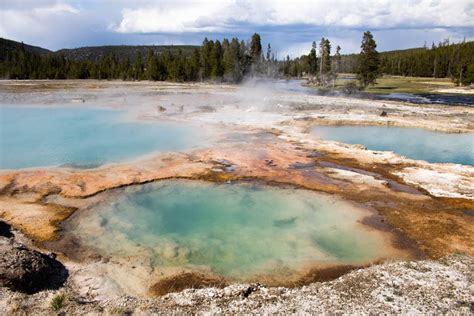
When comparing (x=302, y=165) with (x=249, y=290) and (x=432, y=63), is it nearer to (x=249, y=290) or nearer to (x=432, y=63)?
(x=249, y=290)

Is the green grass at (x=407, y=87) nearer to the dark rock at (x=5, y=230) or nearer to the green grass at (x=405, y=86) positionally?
the green grass at (x=405, y=86)

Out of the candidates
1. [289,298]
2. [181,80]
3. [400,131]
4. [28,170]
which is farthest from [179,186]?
[181,80]

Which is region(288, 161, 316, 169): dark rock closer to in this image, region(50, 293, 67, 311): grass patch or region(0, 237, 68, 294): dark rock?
region(0, 237, 68, 294): dark rock

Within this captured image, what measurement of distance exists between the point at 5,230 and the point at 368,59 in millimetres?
48033

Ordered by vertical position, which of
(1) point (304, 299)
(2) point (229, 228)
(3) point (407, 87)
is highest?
(3) point (407, 87)

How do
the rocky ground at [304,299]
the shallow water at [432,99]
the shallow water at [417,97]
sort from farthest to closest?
the shallow water at [417,97] → the shallow water at [432,99] → the rocky ground at [304,299]

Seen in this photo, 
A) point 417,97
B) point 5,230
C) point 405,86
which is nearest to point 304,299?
point 5,230

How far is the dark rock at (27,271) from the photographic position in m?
7.05

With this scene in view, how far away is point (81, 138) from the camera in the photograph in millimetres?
21812

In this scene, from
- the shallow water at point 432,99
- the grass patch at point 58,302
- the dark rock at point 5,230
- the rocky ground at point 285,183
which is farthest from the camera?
the shallow water at point 432,99

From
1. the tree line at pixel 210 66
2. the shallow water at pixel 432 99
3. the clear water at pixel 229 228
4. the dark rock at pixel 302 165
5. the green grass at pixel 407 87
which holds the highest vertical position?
the tree line at pixel 210 66

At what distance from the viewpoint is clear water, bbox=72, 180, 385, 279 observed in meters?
8.95

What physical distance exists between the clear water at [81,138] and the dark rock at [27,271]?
8519 millimetres

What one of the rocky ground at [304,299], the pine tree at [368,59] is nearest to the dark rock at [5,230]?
the rocky ground at [304,299]
